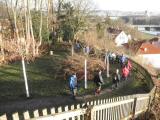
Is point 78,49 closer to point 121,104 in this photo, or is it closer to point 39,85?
point 39,85

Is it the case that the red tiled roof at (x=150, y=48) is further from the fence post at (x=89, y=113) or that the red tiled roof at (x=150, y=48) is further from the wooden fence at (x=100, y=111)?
the fence post at (x=89, y=113)

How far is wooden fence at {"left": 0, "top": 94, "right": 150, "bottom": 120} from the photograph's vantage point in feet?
16.2

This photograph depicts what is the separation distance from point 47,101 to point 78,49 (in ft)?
50.4

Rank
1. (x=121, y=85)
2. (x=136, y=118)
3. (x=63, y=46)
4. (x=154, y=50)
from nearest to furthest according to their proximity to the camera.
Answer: (x=136, y=118) < (x=121, y=85) < (x=63, y=46) < (x=154, y=50)

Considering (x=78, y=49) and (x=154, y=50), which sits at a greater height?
(x=78, y=49)

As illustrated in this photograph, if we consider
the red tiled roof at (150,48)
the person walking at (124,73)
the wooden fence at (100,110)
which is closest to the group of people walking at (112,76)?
the person walking at (124,73)

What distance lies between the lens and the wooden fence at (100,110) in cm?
494

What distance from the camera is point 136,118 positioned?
10.0 m

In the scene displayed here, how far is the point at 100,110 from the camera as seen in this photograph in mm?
7023

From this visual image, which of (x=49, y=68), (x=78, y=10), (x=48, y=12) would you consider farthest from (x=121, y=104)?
(x=48, y=12)

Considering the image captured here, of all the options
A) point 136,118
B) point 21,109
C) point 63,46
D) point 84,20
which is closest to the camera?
point 136,118

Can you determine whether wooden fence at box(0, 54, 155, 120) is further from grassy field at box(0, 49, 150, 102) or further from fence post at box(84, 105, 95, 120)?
grassy field at box(0, 49, 150, 102)

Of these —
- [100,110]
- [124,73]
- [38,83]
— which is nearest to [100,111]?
[100,110]

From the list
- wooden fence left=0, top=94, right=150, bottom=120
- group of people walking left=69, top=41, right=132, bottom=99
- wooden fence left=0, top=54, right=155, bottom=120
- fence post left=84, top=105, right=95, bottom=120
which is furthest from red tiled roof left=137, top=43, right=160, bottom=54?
fence post left=84, top=105, right=95, bottom=120
